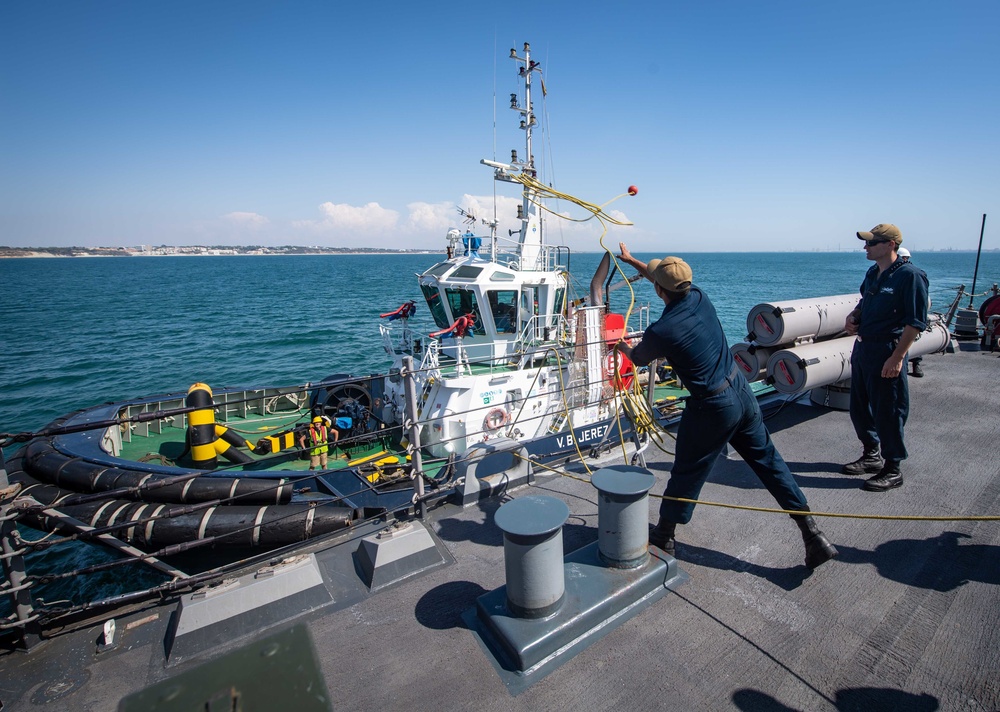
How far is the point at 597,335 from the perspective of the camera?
7984mm

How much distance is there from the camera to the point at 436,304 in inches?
420

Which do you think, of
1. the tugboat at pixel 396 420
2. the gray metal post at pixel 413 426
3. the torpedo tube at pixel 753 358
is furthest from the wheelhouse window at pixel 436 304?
the gray metal post at pixel 413 426

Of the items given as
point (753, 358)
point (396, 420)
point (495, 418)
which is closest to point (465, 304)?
point (495, 418)

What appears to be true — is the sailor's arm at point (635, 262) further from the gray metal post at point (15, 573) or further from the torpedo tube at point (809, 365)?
the gray metal post at point (15, 573)

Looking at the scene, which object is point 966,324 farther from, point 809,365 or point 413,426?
point 413,426

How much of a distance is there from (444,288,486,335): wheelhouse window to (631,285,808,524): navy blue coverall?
23.5 ft

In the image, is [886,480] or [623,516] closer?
[623,516]

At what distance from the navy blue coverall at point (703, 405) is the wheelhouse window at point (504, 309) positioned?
23.2 feet

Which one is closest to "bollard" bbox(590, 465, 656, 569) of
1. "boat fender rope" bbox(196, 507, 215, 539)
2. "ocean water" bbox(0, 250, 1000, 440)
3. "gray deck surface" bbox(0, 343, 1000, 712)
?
"gray deck surface" bbox(0, 343, 1000, 712)

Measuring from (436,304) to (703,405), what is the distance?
8237 millimetres

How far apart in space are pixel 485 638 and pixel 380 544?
36.7 inches

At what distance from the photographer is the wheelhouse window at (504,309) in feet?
32.8

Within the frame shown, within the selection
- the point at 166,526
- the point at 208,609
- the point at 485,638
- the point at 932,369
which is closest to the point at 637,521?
the point at 485,638

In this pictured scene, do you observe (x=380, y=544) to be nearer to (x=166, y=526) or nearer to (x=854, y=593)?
(x=854, y=593)
